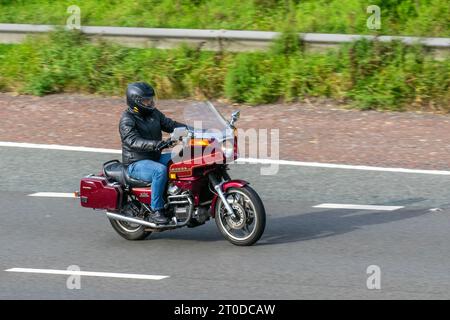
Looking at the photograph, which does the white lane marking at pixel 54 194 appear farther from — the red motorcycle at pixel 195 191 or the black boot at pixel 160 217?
the black boot at pixel 160 217

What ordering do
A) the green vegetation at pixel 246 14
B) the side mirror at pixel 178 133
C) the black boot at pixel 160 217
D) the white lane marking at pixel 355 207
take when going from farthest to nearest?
the green vegetation at pixel 246 14
the white lane marking at pixel 355 207
the black boot at pixel 160 217
the side mirror at pixel 178 133

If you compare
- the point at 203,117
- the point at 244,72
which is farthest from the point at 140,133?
the point at 244,72

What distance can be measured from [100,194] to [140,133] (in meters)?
0.71

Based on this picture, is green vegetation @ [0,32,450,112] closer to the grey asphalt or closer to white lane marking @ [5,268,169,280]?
the grey asphalt

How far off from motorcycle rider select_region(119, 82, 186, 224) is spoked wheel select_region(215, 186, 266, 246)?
1.87ft

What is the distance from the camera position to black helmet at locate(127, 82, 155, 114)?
32.7 ft

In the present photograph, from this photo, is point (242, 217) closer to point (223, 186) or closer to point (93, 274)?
point (223, 186)

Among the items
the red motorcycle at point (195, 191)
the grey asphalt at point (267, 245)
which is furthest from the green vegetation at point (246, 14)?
the red motorcycle at point (195, 191)

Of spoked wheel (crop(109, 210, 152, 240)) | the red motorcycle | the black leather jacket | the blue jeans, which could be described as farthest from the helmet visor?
spoked wheel (crop(109, 210, 152, 240))

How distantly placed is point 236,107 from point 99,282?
6595 mm

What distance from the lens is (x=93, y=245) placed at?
10.2 metres

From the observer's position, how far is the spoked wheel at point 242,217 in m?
9.59

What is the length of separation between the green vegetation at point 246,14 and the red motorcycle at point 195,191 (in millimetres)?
6575

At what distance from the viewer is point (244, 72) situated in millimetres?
15383
